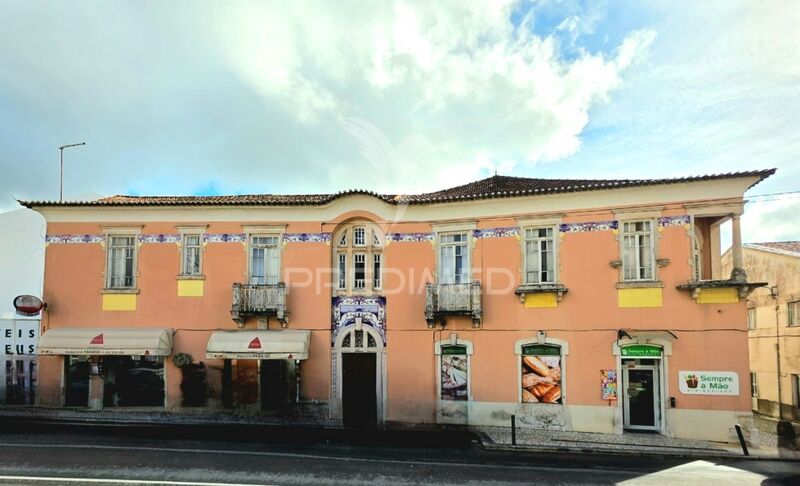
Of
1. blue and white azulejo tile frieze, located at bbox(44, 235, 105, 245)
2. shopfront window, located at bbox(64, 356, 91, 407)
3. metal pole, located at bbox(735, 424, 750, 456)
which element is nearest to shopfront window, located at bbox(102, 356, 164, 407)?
shopfront window, located at bbox(64, 356, 91, 407)

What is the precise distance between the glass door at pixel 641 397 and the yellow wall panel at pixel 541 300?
2796 mm

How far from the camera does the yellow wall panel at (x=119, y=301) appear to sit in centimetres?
1677

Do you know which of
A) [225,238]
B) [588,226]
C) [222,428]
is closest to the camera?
[222,428]

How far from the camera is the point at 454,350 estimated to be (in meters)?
15.9

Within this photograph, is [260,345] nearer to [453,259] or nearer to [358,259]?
[358,259]

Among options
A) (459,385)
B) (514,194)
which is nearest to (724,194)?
(514,194)

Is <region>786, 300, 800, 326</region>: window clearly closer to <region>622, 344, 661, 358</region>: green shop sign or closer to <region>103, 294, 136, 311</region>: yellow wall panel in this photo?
<region>622, 344, 661, 358</region>: green shop sign

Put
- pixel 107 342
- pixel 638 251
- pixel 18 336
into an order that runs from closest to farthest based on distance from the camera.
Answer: pixel 638 251 → pixel 107 342 → pixel 18 336

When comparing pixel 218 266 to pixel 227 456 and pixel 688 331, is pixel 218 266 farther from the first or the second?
pixel 688 331

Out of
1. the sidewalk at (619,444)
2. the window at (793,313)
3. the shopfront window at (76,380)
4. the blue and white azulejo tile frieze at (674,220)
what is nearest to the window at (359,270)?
the sidewalk at (619,444)

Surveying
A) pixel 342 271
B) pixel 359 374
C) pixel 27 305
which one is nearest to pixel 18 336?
pixel 27 305

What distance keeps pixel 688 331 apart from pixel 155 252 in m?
16.8

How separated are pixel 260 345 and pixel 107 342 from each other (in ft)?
16.6

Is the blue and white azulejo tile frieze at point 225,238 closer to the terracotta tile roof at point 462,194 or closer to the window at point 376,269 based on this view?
the terracotta tile roof at point 462,194
